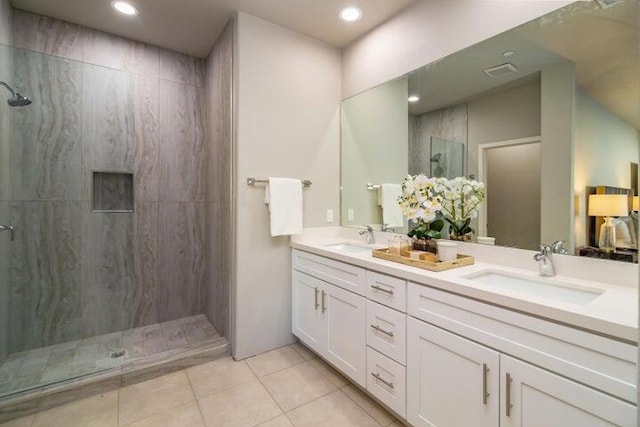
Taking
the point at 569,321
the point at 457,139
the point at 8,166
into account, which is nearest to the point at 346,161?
the point at 457,139

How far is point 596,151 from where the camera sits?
1.34 meters

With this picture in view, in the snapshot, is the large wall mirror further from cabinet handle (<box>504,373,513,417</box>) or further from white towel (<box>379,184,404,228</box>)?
cabinet handle (<box>504,373,513,417</box>)

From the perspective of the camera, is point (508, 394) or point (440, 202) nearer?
point (508, 394)

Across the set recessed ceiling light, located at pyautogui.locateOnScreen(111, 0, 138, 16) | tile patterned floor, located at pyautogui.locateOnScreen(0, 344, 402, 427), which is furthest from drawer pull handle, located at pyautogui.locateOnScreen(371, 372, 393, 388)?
recessed ceiling light, located at pyautogui.locateOnScreen(111, 0, 138, 16)

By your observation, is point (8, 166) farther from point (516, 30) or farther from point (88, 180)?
point (516, 30)

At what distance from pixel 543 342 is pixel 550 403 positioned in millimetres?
200

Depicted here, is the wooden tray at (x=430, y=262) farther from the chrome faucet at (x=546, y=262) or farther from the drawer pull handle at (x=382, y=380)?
the drawer pull handle at (x=382, y=380)

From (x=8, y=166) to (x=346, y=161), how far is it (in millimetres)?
2479

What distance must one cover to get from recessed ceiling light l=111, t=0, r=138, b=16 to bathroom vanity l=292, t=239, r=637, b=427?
2.25 meters

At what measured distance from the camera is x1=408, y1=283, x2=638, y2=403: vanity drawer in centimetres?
87

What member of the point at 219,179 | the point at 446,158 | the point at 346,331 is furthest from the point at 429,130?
the point at 219,179

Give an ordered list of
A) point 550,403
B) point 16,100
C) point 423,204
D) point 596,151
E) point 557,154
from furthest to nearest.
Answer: point 16,100
point 423,204
point 557,154
point 596,151
point 550,403

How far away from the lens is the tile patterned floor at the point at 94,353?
1888 mm

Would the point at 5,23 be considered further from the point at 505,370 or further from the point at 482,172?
the point at 505,370
